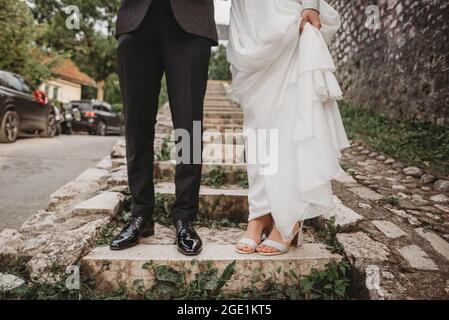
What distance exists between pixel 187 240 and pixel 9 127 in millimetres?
6340

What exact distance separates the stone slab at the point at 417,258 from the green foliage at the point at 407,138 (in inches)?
65.7

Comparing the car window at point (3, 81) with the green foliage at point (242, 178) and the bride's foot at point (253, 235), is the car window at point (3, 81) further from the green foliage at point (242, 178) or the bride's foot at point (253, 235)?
the bride's foot at point (253, 235)

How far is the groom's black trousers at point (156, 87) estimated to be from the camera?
1865 millimetres

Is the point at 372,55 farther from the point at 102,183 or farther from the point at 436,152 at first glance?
the point at 102,183

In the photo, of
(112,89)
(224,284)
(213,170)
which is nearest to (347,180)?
(213,170)

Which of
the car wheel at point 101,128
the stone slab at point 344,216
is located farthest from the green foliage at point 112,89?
the stone slab at point 344,216

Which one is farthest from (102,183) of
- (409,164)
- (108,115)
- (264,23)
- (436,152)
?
(108,115)

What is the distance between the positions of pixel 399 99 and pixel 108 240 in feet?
14.2

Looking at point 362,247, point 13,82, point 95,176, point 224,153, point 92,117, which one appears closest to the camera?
point 362,247

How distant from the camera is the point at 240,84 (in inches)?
80.5

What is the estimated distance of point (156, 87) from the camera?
199cm

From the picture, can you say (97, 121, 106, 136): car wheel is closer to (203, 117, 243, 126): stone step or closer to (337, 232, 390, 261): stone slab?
(203, 117, 243, 126): stone step

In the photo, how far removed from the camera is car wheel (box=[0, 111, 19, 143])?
21.3ft

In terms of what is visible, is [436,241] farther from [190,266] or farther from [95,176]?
[95,176]
